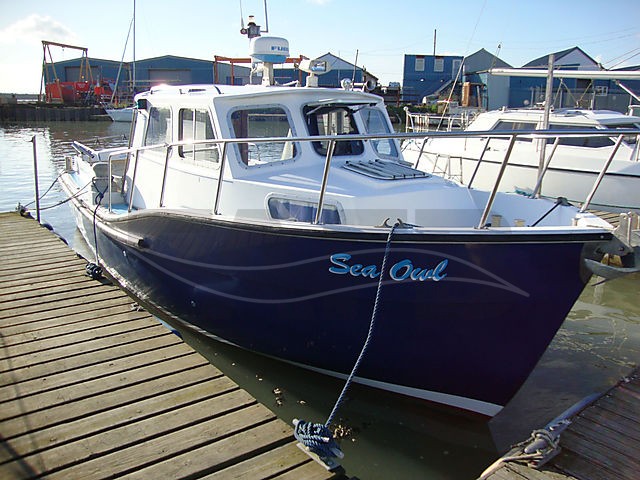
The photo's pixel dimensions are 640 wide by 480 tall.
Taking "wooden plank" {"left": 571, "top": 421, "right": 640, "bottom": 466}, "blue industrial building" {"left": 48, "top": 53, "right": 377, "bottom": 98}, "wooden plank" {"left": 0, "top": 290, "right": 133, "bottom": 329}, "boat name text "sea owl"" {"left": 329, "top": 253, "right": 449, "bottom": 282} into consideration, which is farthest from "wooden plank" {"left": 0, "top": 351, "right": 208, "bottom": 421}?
"blue industrial building" {"left": 48, "top": 53, "right": 377, "bottom": 98}

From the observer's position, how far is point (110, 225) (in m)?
7.11

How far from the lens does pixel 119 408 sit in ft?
12.7

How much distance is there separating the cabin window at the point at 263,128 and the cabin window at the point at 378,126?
115cm

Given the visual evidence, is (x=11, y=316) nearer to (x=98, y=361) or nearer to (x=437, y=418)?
(x=98, y=361)

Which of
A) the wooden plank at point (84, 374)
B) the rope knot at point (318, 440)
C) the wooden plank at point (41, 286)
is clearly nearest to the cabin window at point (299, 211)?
the wooden plank at point (84, 374)

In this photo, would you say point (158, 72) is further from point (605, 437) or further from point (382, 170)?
point (605, 437)

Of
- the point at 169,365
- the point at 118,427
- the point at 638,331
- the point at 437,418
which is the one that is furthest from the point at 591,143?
the point at 118,427

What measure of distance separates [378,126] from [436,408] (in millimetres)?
3395

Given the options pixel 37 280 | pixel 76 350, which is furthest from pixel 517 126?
pixel 76 350

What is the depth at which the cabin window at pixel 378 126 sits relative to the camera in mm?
6605

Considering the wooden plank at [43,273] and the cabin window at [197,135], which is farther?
the wooden plank at [43,273]

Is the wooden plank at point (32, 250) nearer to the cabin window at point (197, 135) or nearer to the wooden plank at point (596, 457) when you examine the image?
the cabin window at point (197, 135)

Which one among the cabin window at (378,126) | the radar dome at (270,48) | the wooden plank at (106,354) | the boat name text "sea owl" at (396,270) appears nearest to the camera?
the boat name text "sea owl" at (396,270)

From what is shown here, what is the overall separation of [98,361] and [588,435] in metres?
3.80
